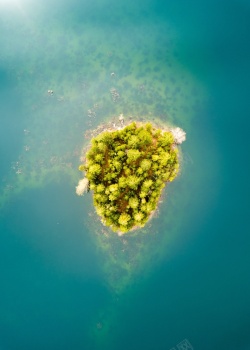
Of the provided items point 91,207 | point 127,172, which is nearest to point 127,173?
point 127,172

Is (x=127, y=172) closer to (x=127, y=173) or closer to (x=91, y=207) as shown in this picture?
(x=127, y=173)

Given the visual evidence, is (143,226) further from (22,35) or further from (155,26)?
(22,35)
